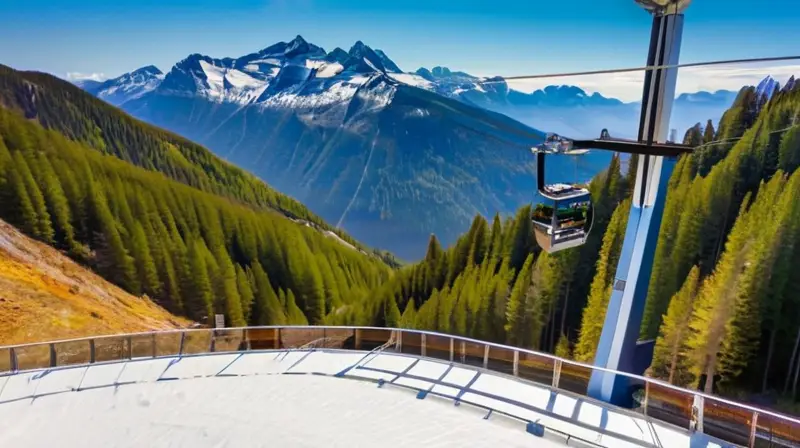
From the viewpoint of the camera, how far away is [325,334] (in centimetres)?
1323

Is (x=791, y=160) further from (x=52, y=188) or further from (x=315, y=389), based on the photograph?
(x=52, y=188)

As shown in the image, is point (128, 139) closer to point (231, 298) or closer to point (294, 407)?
point (231, 298)

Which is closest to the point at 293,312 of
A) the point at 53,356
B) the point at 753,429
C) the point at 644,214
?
the point at 53,356

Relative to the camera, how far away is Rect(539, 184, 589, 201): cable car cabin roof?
10.4 metres

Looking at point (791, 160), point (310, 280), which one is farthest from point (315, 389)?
point (310, 280)

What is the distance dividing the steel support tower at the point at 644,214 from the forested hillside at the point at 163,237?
6628cm

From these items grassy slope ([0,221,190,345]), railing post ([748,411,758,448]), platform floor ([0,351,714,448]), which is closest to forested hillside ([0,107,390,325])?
grassy slope ([0,221,190,345])

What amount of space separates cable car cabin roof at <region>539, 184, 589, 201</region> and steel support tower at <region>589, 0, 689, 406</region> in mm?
1001

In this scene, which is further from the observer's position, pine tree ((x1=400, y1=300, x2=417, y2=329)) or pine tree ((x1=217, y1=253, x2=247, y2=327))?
pine tree ((x1=217, y1=253, x2=247, y2=327))

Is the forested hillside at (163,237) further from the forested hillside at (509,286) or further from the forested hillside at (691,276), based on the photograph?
the forested hillside at (691,276)

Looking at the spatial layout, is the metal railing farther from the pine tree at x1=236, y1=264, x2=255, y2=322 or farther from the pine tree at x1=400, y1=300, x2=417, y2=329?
the pine tree at x1=236, y1=264, x2=255, y2=322

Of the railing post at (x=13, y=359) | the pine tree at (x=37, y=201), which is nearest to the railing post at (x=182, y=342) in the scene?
the railing post at (x=13, y=359)

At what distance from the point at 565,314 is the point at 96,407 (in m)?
44.3

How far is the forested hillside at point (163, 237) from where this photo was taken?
69.8m
